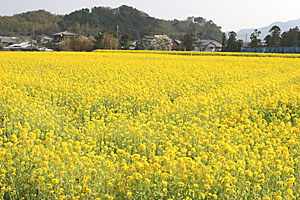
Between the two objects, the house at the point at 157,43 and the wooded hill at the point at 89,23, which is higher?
the wooded hill at the point at 89,23

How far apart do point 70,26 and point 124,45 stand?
153ft

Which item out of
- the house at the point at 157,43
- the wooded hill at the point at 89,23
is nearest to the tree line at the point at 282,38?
the house at the point at 157,43

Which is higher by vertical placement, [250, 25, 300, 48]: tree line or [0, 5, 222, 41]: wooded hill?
[0, 5, 222, 41]: wooded hill

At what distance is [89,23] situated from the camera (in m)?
99.8

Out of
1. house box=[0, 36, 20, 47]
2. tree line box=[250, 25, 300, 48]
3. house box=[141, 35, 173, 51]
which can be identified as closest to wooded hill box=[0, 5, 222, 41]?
house box=[0, 36, 20, 47]

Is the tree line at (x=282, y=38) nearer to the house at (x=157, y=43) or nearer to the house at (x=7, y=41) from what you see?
the house at (x=157, y=43)

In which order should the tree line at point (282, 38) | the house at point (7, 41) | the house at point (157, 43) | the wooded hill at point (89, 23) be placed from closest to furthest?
1. the tree line at point (282, 38)
2. the house at point (157, 43)
3. the house at point (7, 41)
4. the wooded hill at point (89, 23)

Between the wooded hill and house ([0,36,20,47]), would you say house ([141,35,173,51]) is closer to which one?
the wooded hill

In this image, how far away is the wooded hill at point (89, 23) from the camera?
98875mm

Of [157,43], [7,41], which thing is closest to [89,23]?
[7,41]

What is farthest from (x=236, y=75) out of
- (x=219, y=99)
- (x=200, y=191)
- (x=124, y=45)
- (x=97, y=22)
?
(x=97, y=22)

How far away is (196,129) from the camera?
5879 mm

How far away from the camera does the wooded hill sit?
9888 centimetres

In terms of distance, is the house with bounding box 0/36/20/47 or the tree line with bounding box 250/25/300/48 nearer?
the tree line with bounding box 250/25/300/48
